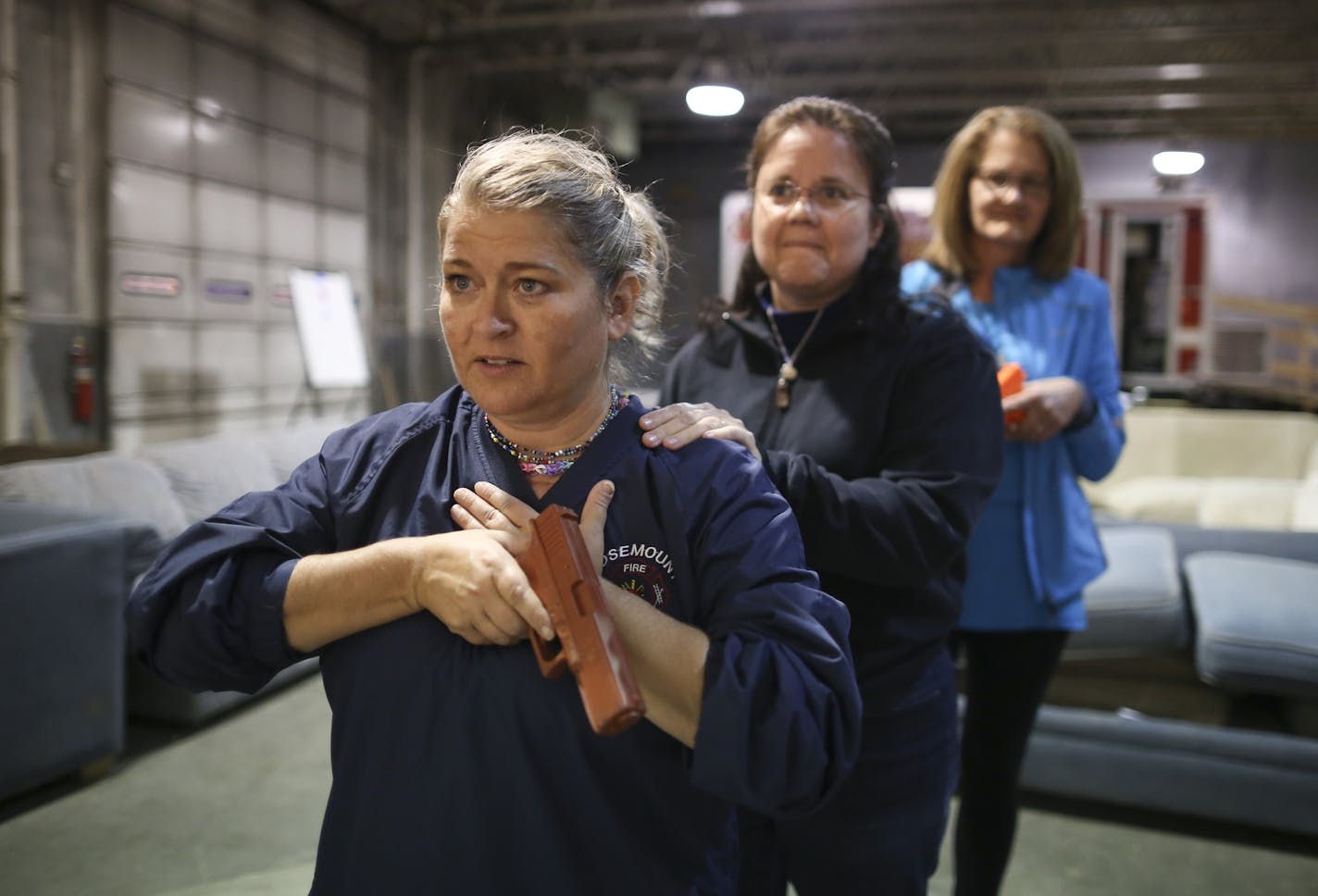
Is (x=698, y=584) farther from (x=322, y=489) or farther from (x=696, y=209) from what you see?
(x=696, y=209)

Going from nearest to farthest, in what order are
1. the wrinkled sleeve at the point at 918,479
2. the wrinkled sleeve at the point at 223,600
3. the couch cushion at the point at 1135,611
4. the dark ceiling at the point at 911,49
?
the wrinkled sleeve at the point at 223,600, the wrinkled sleeve at the point at 918,479, the couch cushion at the point at 1135,611, the dark ceiling at the point at 911,49

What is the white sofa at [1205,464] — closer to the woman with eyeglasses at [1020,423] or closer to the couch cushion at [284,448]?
the woman with eyeglasses at [1020,423]

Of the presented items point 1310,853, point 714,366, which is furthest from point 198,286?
point 1310,853

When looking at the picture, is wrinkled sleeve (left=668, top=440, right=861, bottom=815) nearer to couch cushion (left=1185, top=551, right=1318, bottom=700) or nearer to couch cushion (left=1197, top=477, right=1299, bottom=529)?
couch cushion (left=1185, top=551, right=1318, bottom=700)

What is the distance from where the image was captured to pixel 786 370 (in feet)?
4.18

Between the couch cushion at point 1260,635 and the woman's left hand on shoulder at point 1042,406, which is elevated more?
the woman's left hand on shoulder at point 1042,406

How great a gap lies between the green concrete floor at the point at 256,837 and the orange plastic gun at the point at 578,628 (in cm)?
34

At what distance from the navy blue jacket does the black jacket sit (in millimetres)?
299

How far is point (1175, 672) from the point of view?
8.59 feet

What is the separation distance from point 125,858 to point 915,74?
860 cm

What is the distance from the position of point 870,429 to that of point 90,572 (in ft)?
7.08

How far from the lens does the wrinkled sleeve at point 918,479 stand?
110 cm

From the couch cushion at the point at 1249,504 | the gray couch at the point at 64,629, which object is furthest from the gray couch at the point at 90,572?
the couch cushion at the point at 1249,504

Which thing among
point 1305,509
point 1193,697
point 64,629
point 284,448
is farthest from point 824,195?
point 1305,509
